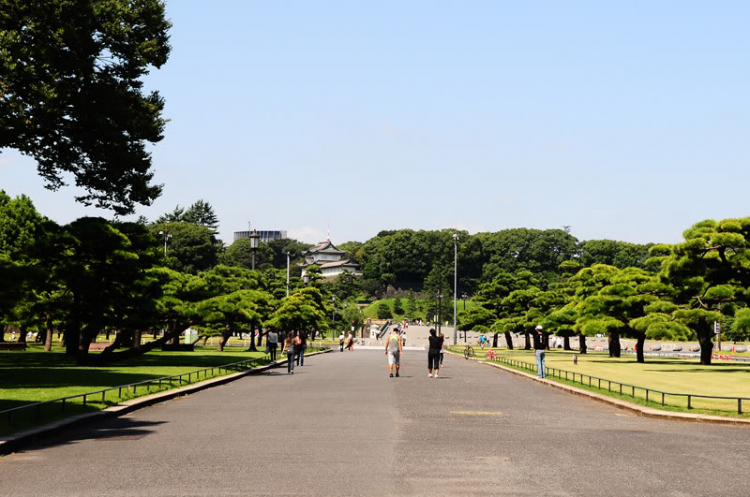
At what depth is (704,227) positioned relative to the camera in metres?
35.1

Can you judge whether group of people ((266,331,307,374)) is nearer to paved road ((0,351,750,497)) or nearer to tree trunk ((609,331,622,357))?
paved road ((0,351,750,497))

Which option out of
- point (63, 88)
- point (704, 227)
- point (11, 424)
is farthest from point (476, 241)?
point (11, 424)

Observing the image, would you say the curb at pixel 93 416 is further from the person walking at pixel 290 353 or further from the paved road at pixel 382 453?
the person walking at pixel 290 353

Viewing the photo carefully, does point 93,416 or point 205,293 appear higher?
point 205,293

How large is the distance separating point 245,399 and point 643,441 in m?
9.58

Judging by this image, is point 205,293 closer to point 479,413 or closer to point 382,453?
point 479,413

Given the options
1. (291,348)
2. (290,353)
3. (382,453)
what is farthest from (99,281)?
(382,453)

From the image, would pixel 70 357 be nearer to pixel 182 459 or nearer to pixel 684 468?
pixel 182 459

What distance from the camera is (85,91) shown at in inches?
1072

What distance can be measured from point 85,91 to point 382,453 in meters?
21.6

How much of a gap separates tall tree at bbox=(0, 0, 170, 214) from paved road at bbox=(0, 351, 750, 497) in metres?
12.8

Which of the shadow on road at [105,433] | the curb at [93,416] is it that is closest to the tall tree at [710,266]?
the curb at [93,416]

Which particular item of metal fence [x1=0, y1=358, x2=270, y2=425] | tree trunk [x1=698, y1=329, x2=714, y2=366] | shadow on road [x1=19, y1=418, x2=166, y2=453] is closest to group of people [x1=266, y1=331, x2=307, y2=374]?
metal fence [x1=0, y1=358, x2=270, y2=425]

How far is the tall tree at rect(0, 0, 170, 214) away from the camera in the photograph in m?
24.6
